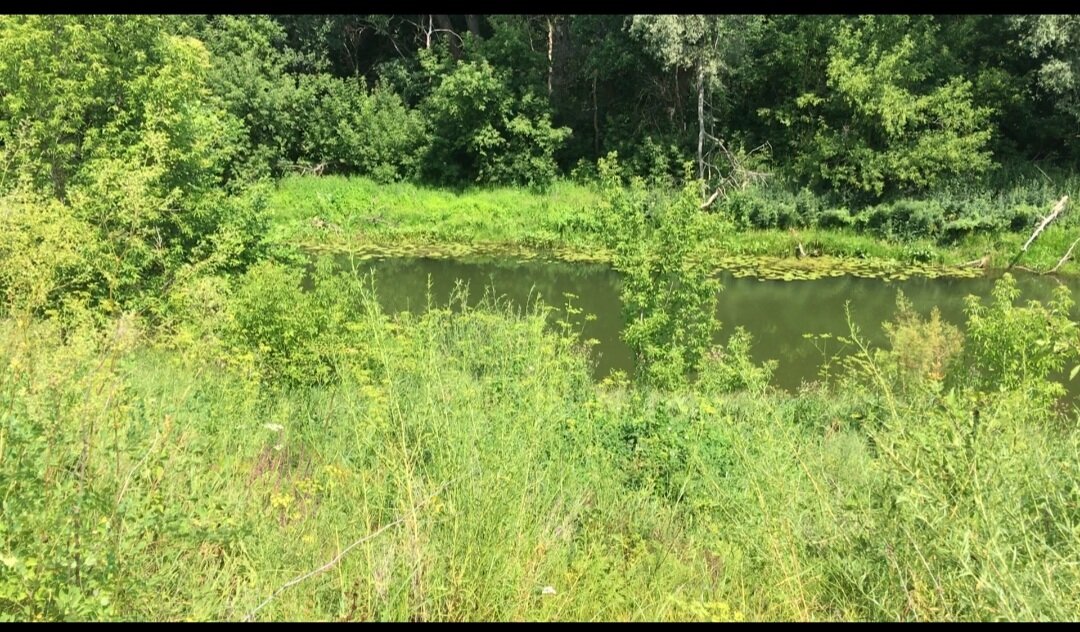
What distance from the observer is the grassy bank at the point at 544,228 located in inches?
659

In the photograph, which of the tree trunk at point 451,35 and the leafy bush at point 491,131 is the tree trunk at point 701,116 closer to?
the leafy bush at point 491,131

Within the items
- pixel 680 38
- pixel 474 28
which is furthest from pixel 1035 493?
pixel 474 28

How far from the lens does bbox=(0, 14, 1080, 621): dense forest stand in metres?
2.43

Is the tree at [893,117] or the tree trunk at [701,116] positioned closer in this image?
the tree at [893,117]

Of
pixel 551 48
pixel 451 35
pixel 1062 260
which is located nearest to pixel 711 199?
pixel 1062 260

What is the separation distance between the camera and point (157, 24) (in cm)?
1029

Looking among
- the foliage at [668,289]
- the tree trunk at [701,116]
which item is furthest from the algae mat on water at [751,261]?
the foliage at [668,289]

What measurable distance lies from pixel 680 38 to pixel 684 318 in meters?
12.9

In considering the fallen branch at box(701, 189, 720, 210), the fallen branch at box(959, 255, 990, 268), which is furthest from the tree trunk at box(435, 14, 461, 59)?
the fallen branch at box(959, 255, 990, 268)

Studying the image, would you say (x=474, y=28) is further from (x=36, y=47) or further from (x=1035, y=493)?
(x=1035, y=493)

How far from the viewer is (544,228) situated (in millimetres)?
19578

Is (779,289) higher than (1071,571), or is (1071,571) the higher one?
(1071,571)

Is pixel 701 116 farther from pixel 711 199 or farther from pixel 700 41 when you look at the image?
pixel 711 199

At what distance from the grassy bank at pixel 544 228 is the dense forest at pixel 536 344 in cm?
11
